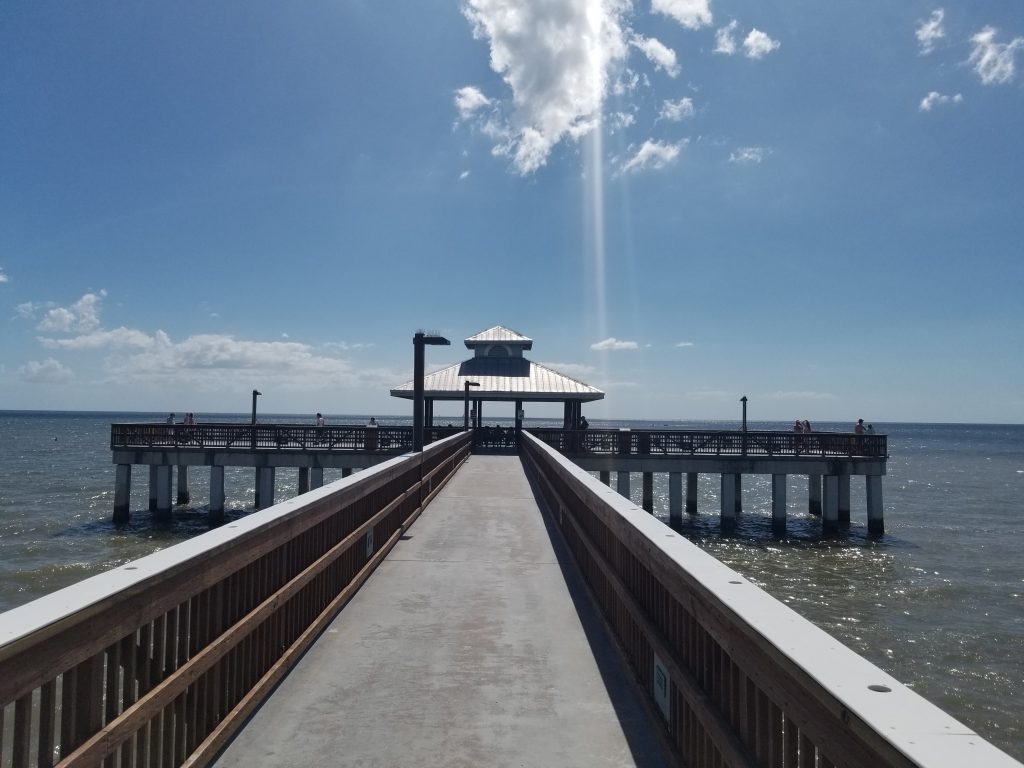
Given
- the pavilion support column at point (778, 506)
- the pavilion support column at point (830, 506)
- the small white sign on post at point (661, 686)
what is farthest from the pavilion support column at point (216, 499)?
the small white sign on post at point (661, 686)

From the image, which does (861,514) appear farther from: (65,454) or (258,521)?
(65,454)

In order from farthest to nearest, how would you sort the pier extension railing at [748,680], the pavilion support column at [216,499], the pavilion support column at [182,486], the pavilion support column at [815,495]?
the pavilion support column at [182,486]
the pavilion support column at [815,495]
the pavilion support column at [216,499]
the pier extension railing at [748,680]

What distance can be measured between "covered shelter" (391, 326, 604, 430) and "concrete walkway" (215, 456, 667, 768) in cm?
2227

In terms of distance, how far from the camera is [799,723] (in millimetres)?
2266

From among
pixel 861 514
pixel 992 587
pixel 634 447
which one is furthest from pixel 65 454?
pixel 992 587

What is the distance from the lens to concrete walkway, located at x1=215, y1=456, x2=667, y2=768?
3.83 meters

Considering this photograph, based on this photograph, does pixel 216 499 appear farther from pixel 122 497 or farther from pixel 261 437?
pixel 122 497

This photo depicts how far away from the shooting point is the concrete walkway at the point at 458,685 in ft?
12.6

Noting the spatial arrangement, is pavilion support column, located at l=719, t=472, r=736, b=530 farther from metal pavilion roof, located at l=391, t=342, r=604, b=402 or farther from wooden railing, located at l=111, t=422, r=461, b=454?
wooden railing, located at l=111, t=422, r=461, b=454

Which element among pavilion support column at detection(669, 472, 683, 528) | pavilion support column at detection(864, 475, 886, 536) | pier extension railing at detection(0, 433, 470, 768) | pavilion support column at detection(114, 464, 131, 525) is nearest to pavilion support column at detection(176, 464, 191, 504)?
pavilion support column at detection(114, 464, 131, 525)

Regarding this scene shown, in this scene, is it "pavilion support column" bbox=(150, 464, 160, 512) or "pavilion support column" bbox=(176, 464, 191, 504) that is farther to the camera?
"pavilion support column" bbox=(176, 464, 191, 504)

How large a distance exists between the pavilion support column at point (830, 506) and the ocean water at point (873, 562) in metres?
0.86

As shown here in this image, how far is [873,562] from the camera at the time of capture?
23516mm

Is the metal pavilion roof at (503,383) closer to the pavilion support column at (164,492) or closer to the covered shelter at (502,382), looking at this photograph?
the covered shelter at (502,382)
